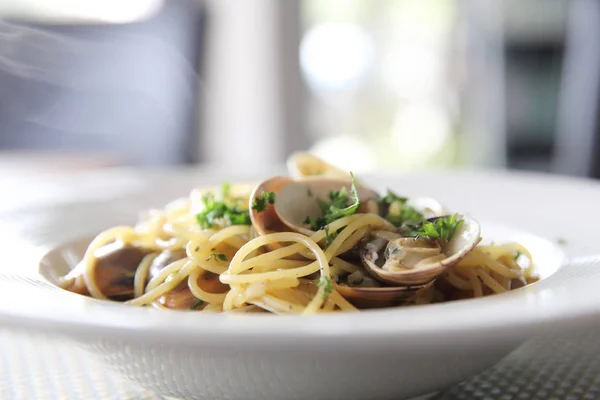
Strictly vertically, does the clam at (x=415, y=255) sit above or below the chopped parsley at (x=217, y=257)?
above

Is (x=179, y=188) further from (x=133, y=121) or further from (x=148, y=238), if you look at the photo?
(x=133, y=121)

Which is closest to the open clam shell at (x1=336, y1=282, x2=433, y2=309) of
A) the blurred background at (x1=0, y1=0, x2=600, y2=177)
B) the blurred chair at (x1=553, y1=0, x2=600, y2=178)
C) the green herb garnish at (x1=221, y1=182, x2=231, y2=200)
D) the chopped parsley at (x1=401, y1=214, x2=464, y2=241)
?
the chopped parsley at (x1=401, y1=214, x2=464, y2=241)

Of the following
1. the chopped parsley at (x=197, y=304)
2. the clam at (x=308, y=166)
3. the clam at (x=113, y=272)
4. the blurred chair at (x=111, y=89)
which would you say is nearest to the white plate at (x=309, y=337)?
the clam at (x=113, y=272)

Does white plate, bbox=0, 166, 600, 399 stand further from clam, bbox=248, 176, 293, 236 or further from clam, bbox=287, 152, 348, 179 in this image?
clam, bbox=287, 152, 348, 179

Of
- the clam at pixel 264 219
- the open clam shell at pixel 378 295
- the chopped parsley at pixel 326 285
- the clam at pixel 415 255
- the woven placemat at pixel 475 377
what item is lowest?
the woven placemat at pixel 475 377

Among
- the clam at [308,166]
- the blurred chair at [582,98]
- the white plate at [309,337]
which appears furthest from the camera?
the blurred chair at [582,98]

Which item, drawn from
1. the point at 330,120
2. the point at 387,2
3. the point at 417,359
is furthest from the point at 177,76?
the point at 417,359

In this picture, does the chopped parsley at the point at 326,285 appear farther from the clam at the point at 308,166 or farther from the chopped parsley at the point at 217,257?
the clam at the point at 308,166

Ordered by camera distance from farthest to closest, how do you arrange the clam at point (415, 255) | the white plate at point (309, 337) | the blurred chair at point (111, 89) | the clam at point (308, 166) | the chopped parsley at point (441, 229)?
1. the blurred chair at point (111, 89)
2. the clam at point (308, 166)
3. the chopped parsley at point (441, 229)
4. the clam at point (415, 255)
5. the white plate at point (309, 337)
